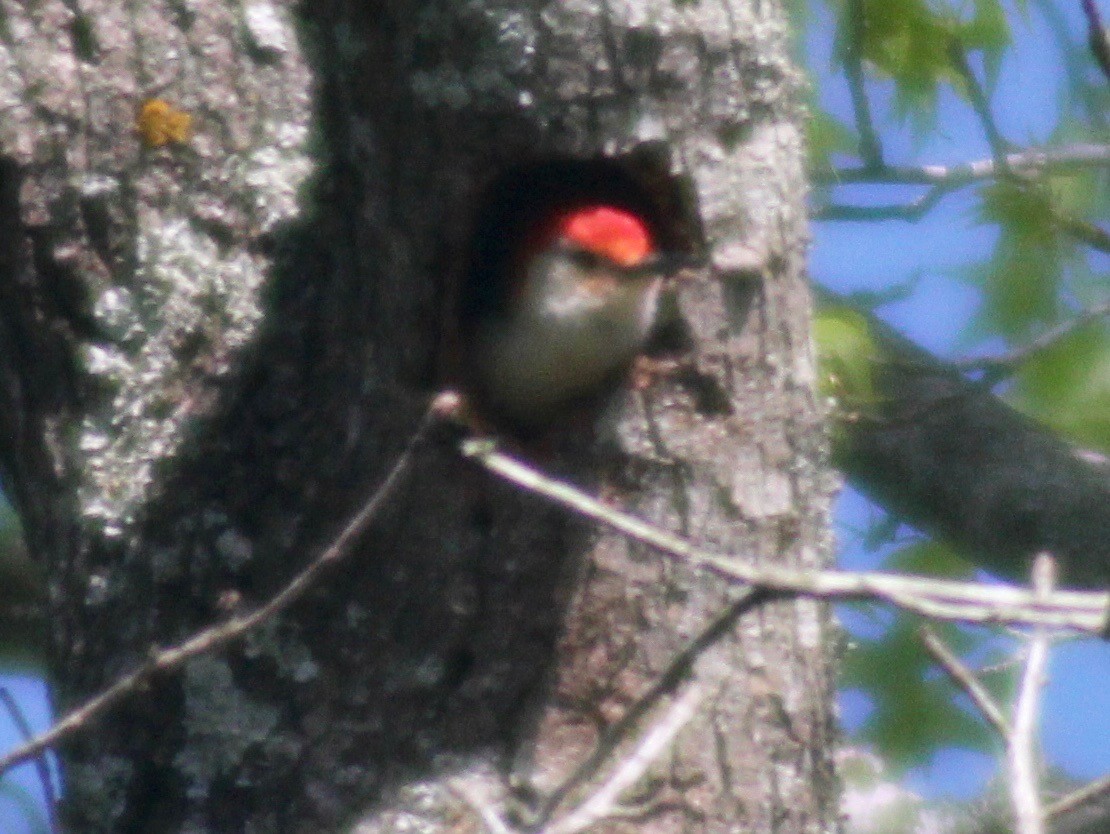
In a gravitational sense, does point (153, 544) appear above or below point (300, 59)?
below

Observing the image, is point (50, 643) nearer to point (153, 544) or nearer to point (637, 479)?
point (153, 544)

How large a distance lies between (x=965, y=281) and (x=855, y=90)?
2.71 ft

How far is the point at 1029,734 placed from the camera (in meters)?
1.65

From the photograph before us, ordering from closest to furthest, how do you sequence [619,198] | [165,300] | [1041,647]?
[1041,647]
[165,300]
[619,198]

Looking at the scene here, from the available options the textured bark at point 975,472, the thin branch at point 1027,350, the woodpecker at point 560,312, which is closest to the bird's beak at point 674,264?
the woodpecker at point 560,312

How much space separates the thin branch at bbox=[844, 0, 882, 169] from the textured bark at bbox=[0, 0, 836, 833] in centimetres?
131

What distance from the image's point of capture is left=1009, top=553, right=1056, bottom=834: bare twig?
1.50 m

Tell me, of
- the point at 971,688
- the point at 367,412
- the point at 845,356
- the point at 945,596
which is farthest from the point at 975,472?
the point at 945,596

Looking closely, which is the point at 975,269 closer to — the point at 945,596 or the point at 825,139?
the point at 825,139

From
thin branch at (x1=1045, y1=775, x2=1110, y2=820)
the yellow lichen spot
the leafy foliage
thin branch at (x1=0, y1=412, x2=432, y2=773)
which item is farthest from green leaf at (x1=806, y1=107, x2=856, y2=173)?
thin branch at (x1=1045, y1=775, x2=1110, y2=820)

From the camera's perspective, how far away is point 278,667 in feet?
9.10

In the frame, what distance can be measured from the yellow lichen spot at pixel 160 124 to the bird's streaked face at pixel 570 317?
69cm

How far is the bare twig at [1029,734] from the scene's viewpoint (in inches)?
58.9

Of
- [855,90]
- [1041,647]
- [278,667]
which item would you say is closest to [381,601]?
[278,667]
